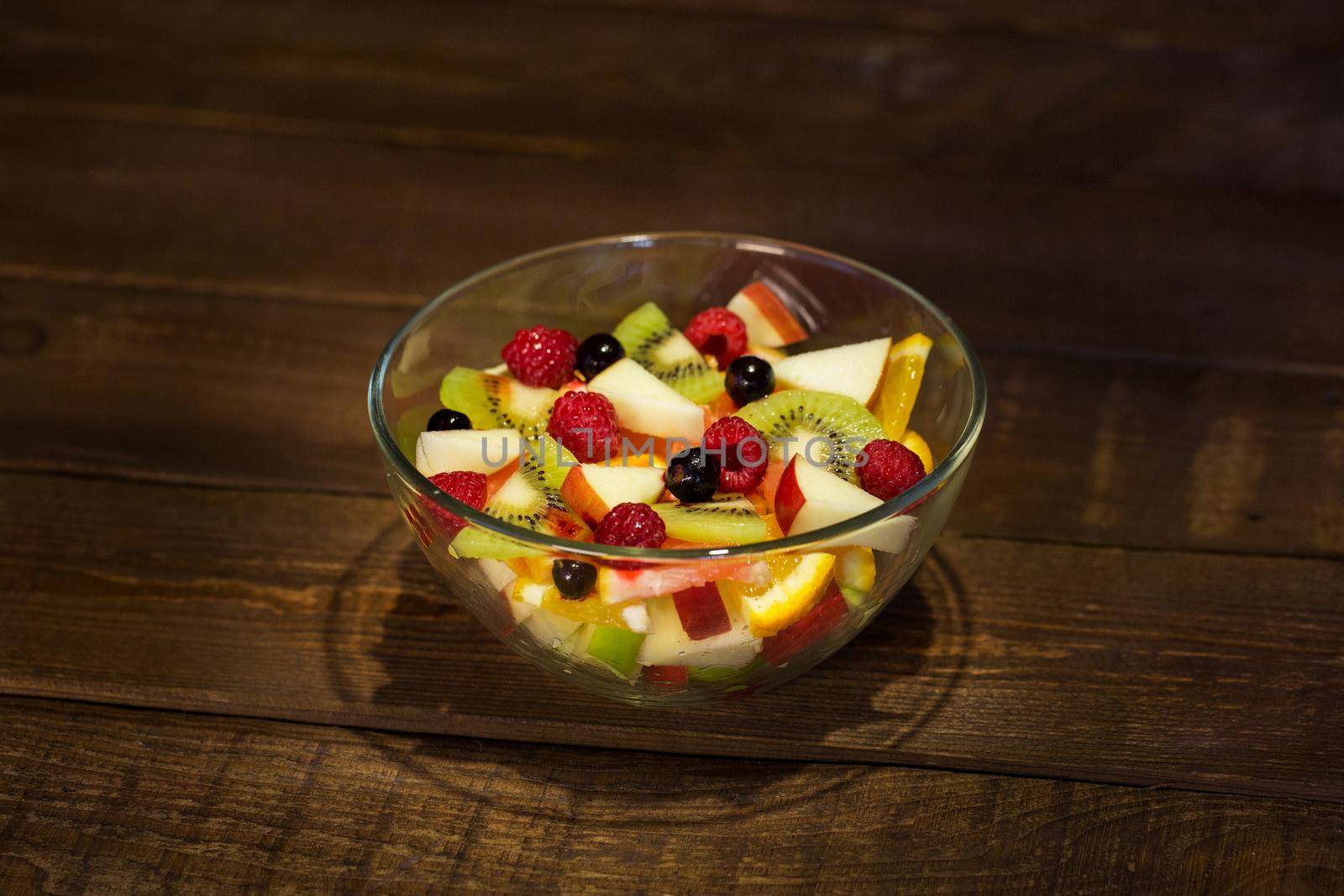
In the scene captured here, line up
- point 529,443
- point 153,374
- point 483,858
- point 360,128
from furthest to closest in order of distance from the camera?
point 360,128 < point 153,374 < point 529,443 < point 483,858

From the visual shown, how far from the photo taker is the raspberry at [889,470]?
95cm

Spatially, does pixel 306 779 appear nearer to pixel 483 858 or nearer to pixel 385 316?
pixel 483 858

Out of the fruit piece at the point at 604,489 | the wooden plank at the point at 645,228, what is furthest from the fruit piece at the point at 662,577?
the wooden plank at the point at 645,228

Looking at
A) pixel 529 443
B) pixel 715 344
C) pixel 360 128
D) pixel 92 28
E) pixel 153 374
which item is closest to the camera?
pixel 529 443

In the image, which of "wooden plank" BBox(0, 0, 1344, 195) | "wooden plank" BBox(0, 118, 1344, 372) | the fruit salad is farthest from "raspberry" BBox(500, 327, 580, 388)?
"wooden plank" BBox(0, 0, 1344, 195)

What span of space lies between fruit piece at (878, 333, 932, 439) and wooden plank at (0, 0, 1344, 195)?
2.90 feet

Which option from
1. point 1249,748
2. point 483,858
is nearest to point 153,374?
point 483,858

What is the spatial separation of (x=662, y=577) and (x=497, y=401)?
1.16ft

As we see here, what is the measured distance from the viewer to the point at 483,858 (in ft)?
2.90

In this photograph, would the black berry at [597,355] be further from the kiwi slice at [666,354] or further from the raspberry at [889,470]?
the raspberry at [889,470]

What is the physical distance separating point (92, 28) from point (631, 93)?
3.42 ft

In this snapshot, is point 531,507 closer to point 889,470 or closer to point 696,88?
point 889,470

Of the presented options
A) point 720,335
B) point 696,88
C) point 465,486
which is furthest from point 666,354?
point 696,88

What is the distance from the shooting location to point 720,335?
1149mm
